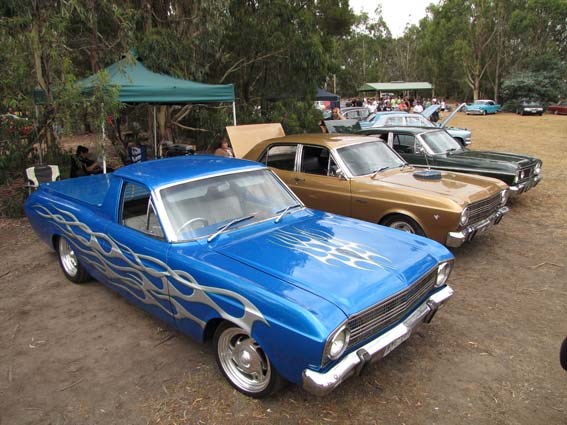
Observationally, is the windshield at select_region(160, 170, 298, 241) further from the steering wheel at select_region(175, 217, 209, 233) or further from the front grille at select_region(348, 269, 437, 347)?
the front grille at select_region(348, 269, 437, 347)

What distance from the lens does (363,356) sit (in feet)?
8.63

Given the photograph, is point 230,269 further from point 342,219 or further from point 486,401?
point 486,401

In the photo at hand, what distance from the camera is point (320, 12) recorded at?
15.5 m

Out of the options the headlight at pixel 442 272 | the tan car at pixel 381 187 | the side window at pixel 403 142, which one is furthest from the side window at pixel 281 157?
the headlight at pixel 442 272

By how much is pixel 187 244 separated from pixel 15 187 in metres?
8.67

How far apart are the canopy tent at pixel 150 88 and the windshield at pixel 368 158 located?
14.0ft

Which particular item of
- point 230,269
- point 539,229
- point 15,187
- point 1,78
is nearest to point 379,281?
point 230,269

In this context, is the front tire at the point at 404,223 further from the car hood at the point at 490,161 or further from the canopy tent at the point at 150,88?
the canopy tent at the point at 150,88

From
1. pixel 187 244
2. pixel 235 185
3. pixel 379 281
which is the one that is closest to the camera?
pixel 379 281

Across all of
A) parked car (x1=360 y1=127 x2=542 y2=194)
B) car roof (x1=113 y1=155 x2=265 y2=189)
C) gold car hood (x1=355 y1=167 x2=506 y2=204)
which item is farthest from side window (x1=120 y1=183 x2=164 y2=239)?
parked car (x1=360 y1=127 x2=542 y2=194)

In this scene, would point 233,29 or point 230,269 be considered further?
point 233,29

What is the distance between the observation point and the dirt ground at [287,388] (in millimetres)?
2900

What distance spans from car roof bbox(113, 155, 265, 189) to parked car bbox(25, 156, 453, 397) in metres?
0.01

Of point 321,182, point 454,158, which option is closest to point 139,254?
point 321,182
